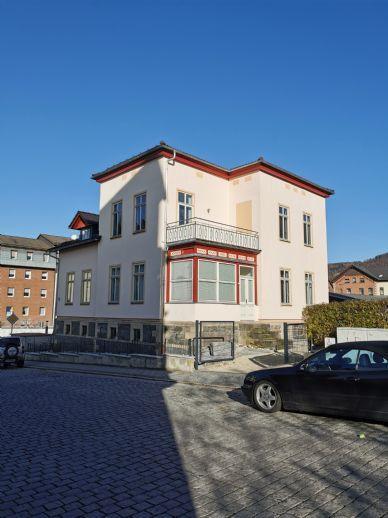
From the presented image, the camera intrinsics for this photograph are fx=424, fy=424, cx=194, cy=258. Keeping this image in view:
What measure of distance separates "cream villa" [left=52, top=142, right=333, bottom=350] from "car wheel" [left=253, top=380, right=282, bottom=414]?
11.0 m

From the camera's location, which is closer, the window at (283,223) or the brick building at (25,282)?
the window at (283,223)

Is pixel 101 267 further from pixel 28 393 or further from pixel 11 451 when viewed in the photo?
pixel 11 451

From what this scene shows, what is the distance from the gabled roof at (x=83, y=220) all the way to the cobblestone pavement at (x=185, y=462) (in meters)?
21.3

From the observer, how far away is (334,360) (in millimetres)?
8180

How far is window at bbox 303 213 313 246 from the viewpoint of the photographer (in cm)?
2791

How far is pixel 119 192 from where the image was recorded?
85.5 ft

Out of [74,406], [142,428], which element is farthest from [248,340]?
[142,428]

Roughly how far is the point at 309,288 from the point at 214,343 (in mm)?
11709

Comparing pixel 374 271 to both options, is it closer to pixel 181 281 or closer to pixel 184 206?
pixel 184 206

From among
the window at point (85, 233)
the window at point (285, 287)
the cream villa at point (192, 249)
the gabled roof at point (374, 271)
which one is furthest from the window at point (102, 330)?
the gabled roof at point (374, 271)

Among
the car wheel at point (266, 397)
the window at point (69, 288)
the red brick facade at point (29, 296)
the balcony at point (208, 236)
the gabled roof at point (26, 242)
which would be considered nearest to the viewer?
the car wheel at point (266, 397)

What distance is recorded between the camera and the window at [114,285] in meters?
25.4

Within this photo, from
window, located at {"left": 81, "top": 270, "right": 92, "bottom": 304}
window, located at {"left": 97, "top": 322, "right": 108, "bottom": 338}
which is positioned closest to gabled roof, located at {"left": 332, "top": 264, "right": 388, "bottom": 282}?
window, located at {"left": 81, "top": 270, "right": 92, "bottom": 304}

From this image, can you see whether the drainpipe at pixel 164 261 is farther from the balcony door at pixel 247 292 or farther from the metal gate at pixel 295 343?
the metal gate at pixel 295 343
